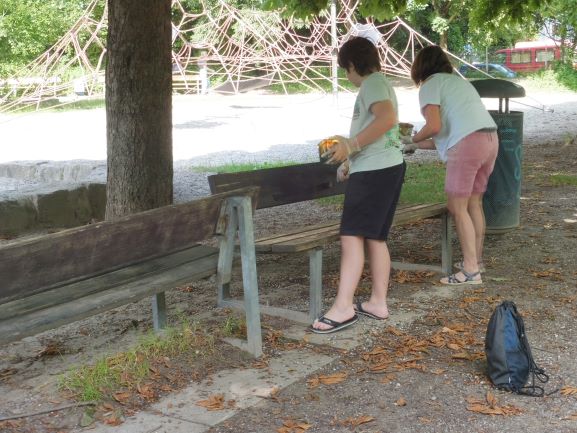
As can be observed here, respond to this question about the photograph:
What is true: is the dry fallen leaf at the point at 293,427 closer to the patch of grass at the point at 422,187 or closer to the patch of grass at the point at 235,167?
the patch of grass at the point at 422,187

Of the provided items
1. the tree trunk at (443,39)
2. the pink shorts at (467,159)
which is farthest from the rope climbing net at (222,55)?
the pink shorts at (467,159)

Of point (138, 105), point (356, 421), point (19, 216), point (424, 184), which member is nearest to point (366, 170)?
point (356, 421)

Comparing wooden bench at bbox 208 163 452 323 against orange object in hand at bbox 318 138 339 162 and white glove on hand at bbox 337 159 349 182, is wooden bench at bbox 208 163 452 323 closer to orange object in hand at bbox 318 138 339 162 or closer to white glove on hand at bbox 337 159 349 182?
white glove on hand at bbox 337 159 349 182

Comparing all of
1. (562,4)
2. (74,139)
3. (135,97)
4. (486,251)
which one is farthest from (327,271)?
(562,4)

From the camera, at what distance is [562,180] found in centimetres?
1052

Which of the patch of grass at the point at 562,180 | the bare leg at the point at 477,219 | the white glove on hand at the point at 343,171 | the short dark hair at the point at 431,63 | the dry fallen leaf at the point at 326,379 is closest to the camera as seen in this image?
the dry fallen leaf at the point at 326,379

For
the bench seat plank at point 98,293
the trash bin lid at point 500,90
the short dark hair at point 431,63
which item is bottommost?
the bench seat plank at point 98,293

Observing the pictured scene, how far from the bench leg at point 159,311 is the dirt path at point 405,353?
19 centimetres

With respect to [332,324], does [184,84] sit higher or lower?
higher

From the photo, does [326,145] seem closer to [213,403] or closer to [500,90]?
[213,403]

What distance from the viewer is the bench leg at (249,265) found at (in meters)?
4.36

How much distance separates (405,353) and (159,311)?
1.41 metres

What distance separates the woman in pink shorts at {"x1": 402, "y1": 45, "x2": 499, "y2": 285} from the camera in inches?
214

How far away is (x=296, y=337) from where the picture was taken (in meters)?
4.68
